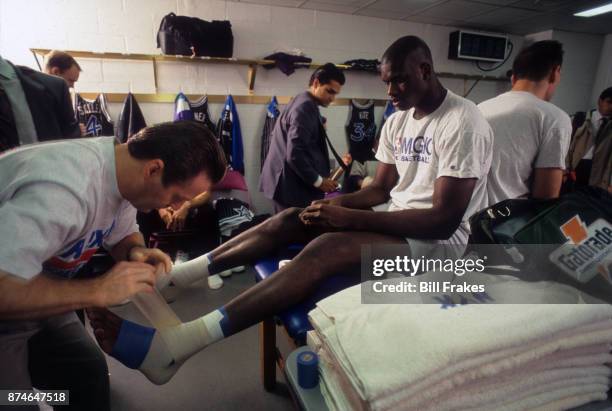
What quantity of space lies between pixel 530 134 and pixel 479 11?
2.88 metres

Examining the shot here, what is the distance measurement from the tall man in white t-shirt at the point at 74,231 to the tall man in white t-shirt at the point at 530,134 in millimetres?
1291

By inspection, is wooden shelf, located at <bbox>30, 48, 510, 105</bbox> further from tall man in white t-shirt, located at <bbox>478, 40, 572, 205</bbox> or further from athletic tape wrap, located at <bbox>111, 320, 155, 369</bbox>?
athletic tape wrap, located at <bbox>111, 320, 155, 369</bbox>

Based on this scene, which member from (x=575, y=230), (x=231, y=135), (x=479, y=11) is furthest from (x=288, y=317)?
(x=479, y=11)

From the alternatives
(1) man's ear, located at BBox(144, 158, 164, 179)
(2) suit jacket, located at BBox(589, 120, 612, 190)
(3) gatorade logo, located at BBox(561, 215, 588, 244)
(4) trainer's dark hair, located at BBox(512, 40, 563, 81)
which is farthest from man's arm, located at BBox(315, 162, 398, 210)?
(2) suit jacket, located at BBox(589, 120, 612, 190)

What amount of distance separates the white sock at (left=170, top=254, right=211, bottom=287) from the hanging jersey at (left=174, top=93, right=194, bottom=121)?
7.37 ft

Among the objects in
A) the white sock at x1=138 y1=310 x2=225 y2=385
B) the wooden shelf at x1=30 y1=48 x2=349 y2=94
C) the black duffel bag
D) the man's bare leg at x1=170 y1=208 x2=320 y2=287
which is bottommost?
the white sock at x1=138 y1=310 x2=225 y2=385

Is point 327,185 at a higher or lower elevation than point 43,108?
lower

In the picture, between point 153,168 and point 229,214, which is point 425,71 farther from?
point 229,214

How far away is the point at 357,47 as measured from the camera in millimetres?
4000

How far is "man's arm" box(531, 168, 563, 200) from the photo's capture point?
1.55 meters

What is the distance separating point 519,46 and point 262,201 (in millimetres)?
4086

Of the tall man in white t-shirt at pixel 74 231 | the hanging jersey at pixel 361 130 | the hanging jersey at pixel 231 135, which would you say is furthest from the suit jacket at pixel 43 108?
the hanging jersey at pixel 361 130

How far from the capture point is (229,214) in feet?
9.77

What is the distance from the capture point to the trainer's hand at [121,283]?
2.58ft
